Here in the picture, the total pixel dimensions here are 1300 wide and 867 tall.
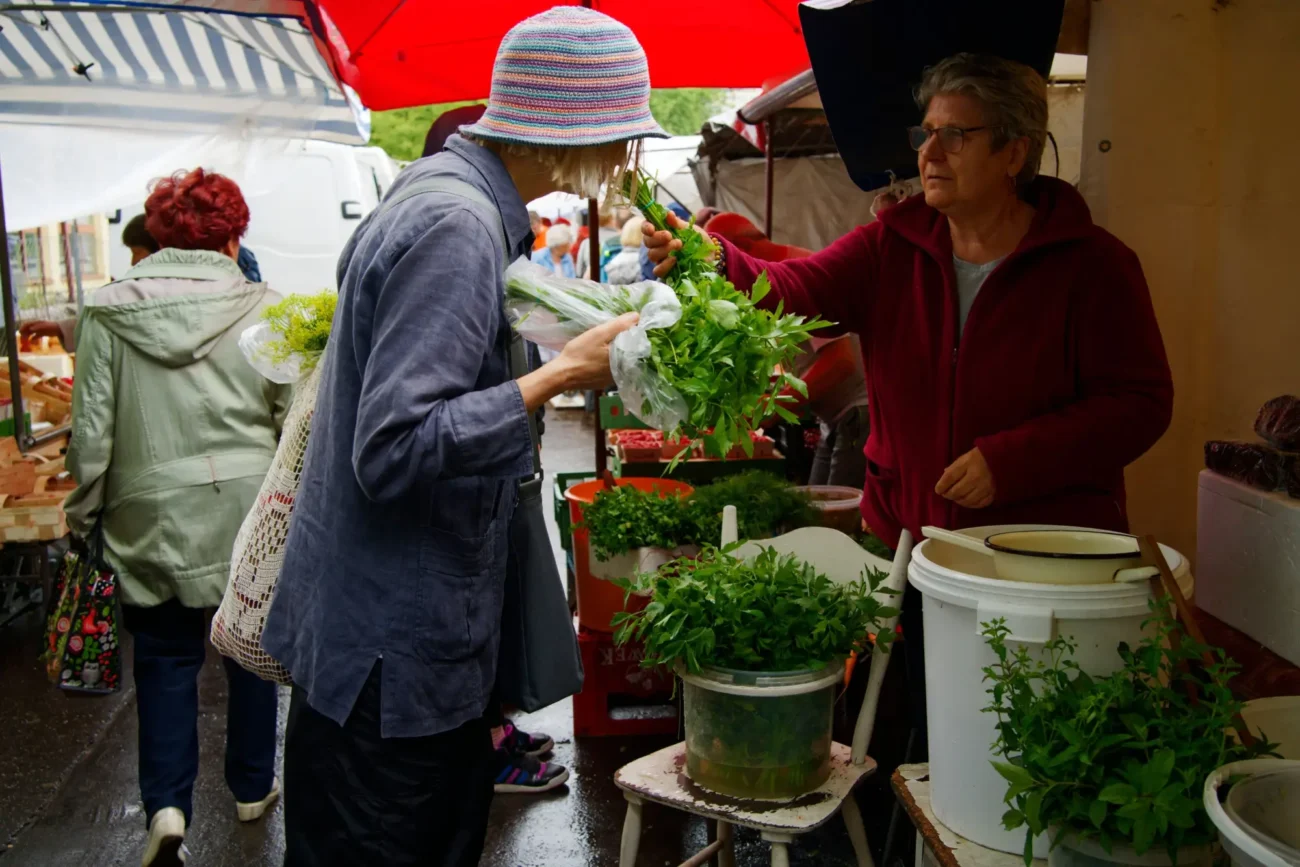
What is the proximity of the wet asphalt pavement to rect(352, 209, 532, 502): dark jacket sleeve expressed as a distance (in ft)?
7.83

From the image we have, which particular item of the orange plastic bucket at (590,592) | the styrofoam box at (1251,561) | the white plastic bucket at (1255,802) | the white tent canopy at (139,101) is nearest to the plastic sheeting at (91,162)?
the white tent canopy at (139,101)

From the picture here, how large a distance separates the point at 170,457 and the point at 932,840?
9.04 feet

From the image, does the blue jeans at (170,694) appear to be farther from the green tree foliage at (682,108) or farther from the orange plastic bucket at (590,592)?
the green tree foliage at (682,108)

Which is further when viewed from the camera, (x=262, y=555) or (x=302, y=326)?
(x=302, y=326)

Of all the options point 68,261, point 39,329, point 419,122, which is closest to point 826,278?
point 39,329

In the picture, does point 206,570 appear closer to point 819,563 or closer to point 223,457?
point 223,457

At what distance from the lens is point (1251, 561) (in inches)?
112

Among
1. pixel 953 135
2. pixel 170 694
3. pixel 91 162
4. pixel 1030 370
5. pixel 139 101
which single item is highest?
pixel 139 101

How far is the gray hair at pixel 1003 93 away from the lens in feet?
8.68

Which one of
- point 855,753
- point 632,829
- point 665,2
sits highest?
point 665,2

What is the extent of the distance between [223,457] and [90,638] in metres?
0.73

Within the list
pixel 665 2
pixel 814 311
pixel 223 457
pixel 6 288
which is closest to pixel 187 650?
pixel 223 457

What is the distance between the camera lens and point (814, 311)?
2.86 meters

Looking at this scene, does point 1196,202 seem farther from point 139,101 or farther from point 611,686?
point 139,101
